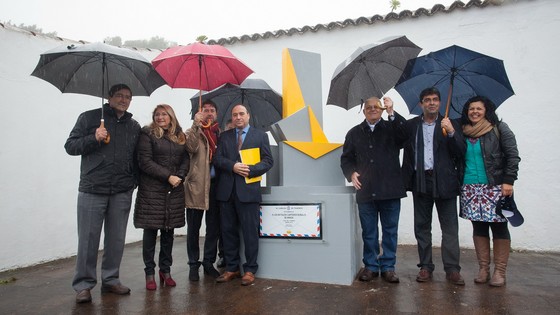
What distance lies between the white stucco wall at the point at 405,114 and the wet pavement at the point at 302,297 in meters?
0.93

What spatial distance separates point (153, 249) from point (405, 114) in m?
3.85

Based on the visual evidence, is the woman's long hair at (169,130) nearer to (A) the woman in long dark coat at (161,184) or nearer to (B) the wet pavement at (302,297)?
(A) the woman in long dark coat at (161,184)

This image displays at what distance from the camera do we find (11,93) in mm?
4570

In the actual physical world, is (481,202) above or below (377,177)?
below

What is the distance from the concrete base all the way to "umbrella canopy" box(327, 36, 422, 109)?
3.18 ft

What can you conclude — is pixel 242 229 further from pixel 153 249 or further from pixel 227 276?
pixel 153 249

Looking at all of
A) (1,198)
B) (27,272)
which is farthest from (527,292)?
(1,198)

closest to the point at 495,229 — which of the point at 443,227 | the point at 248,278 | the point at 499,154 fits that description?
the point at 443,227

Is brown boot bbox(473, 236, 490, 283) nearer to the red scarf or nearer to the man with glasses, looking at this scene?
the man with glasses

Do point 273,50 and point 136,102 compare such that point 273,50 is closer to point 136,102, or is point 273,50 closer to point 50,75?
point 136,102

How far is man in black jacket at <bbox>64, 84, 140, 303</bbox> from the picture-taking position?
3.29 m

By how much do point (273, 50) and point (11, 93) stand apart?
366 centimetres

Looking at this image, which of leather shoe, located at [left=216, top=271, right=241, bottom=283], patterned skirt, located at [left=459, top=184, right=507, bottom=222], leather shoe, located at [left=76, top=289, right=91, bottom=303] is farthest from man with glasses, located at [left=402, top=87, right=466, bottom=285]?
leather shoe, located at [left=76, top=289, right=91, bottom=303]

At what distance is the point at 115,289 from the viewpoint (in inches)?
137
